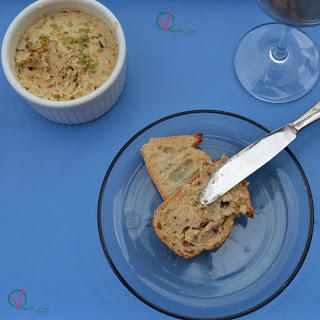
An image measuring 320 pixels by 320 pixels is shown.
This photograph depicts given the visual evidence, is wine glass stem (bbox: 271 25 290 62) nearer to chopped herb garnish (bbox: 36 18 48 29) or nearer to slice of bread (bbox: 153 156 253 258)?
slice of bread (bbox: 153 156 253 258)

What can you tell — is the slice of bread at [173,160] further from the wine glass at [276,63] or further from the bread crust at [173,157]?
the wine glass at [276,63]

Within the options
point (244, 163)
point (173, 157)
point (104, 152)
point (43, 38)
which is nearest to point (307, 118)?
point (244, 163)

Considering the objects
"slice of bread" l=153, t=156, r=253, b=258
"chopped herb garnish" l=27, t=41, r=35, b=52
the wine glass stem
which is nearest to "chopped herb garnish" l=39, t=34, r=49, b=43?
"chopped herb garnish" l=27, t=41, r=35, b=52

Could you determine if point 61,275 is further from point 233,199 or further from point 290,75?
point 290,75

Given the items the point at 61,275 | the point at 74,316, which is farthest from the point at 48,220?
the point at 74,316

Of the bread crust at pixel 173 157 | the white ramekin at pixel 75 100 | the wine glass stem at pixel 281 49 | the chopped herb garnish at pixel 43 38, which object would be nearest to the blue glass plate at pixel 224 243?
the bread crust at pixel 173 157
